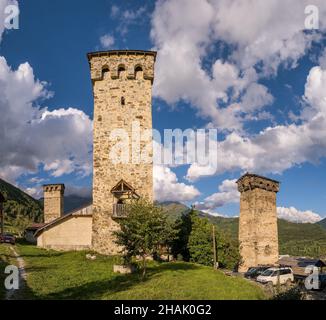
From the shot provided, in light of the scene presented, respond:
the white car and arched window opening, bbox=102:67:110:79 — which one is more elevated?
arched window opening, bbox=102:67:110:79

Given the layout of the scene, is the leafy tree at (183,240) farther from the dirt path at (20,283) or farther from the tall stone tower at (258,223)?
the dirt path at (20,283)

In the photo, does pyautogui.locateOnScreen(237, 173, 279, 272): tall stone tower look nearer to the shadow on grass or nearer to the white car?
the white car

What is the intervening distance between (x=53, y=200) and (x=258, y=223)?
30681 mm

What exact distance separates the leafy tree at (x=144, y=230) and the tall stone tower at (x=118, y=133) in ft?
26.3

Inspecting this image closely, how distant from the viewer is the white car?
31.1m

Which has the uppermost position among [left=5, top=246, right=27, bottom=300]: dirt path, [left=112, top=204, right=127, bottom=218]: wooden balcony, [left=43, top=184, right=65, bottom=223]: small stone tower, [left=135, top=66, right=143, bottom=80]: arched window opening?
[left=135, top=66, right=143, bottom=80]: arched window opening

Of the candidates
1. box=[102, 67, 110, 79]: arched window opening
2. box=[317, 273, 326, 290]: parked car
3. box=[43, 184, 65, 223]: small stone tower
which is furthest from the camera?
box=[43, 184, 65, 223]: small stone tower

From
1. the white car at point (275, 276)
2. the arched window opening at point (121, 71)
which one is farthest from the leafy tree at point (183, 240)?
the arched window opening at point (121, 71)

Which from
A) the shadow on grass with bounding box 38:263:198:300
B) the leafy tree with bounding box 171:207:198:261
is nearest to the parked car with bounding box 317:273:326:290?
the leafy tree with bounding box 171:207:198:261

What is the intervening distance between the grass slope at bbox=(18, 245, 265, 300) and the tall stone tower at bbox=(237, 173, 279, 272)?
703 inches

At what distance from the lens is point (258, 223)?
4309cm

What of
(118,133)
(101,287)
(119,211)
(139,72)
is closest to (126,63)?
(139,72)

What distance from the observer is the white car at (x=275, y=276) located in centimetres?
3111
